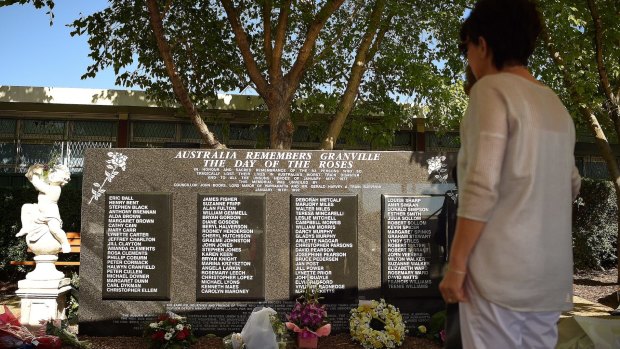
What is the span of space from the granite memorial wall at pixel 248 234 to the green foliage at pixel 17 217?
5.59 m

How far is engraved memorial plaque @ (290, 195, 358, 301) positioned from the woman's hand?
200 inches

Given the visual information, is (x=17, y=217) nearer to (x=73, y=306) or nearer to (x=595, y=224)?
(x=73, y=306)

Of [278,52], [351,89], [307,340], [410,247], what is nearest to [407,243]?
[410,247]

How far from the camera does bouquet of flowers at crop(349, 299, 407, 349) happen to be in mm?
6781

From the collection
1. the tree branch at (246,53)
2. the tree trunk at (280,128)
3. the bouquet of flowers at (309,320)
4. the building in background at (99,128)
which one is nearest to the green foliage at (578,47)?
the tree trunk at (280,128)

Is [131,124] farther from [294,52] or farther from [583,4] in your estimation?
[583,4]

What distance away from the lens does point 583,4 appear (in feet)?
34.1

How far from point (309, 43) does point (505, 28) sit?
8.17 m

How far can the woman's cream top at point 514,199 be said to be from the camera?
7.23 ft

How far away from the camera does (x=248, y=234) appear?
24.3 ft

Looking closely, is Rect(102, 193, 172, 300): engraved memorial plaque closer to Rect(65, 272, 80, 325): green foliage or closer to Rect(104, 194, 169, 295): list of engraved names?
Rect(104, 194, 169, 295): list of engraved names

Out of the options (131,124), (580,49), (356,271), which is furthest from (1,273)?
(580,49)

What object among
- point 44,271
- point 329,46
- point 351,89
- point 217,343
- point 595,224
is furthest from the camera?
point 595,224

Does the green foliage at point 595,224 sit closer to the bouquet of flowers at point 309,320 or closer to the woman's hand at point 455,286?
the bouquet of flowers at point 309,320
